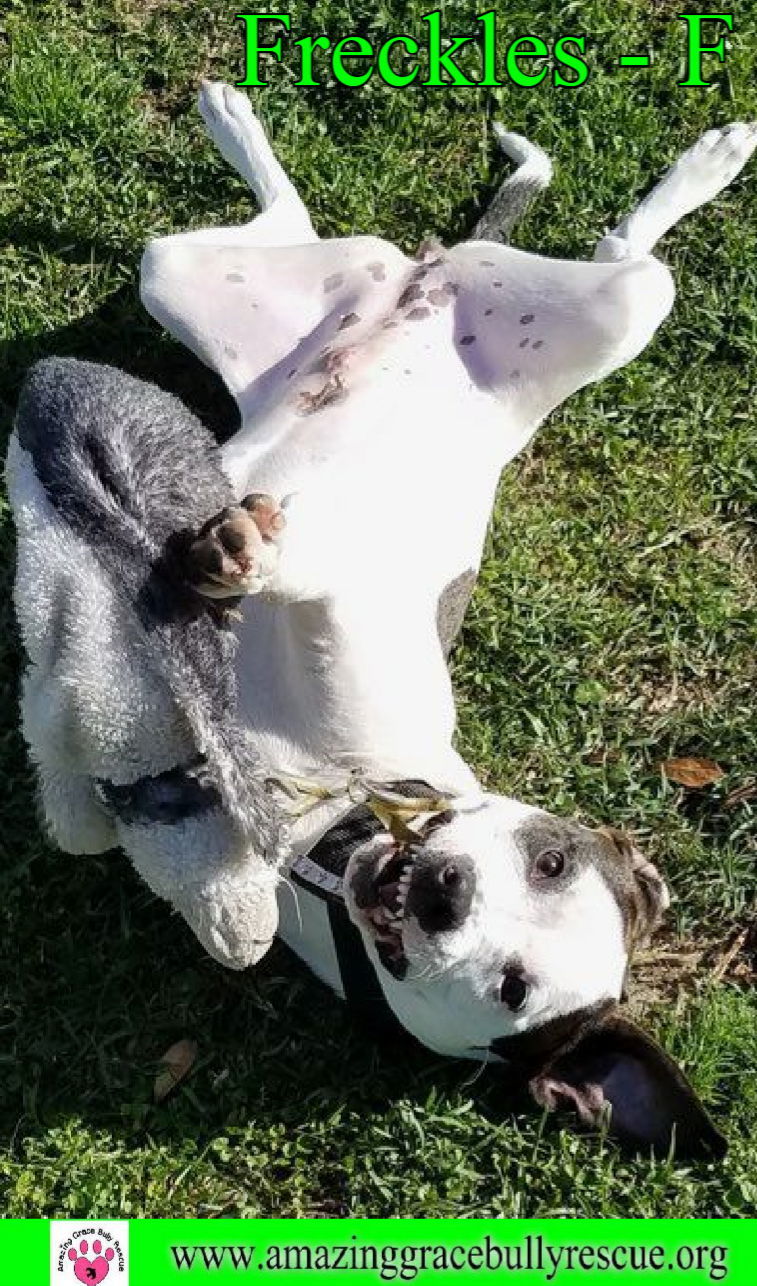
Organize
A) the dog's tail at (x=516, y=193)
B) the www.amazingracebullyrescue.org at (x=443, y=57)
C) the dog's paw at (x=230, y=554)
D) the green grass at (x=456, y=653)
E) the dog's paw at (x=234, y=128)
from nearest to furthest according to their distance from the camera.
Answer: the dog's paw at (x=230, y=554)
the green grass at (x=456, y=653)
the dog's paw at (x=234, y=128)
the dog's tail at (x=516, y=193)
the www.amazingracebullyrescue.org at (x=443, y=57)

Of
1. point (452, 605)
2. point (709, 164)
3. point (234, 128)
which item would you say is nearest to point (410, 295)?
point (452, 605)

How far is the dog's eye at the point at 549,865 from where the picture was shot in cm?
328

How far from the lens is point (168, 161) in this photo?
4.93 metres

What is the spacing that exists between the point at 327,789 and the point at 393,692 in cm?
29

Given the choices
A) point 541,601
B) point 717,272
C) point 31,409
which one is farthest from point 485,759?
point 31,409

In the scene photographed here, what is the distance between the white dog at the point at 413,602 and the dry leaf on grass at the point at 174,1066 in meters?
0.71

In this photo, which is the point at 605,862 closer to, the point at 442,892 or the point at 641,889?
the point at 641,889

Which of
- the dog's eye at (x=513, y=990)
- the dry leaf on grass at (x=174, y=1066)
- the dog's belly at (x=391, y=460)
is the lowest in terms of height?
the dry leaf on grass at (x=174, y=1066)

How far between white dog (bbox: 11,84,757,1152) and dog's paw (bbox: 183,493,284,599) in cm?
57

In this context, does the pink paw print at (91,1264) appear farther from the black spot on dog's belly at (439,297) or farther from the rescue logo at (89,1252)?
the black spot on dog's belly at (439,297)

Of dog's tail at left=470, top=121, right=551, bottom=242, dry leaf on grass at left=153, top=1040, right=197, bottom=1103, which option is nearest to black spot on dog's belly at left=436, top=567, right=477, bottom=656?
dog's tail at left=470, top=121, right=551, bottom=242

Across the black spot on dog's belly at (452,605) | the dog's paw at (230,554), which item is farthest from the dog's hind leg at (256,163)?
the dog's paw at (230,554)

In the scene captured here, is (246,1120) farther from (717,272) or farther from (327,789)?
(717,272)

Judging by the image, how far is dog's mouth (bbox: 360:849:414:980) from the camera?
331cm
